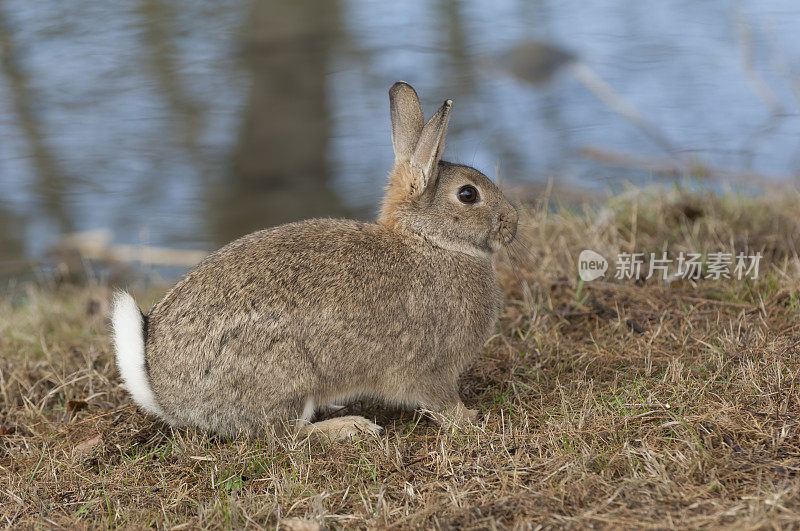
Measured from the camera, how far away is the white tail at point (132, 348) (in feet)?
12.4

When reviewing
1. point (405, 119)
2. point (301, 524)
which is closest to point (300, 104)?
point (405, 119)

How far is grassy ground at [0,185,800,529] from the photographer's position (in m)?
2.98

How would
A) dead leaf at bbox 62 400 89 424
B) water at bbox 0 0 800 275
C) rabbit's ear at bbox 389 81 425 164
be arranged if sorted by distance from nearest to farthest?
rabbit's ear at bbox 389 81 425 164
dead leaf at bbox 62 400 89 424
water at bbox 0 0 800 275

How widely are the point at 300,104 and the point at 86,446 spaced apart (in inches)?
294

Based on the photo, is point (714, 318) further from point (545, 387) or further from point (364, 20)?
point (364, 20)

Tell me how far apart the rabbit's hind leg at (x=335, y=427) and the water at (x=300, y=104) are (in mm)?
4529

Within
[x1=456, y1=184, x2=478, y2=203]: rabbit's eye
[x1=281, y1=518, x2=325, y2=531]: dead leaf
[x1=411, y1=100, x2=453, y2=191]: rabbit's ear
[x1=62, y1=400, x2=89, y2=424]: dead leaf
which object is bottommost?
[x1=62, y1=400, x2=89, y2=424]: dead leaf

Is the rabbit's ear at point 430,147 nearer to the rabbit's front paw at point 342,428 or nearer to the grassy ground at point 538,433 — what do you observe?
the grassy ground at point 538,433

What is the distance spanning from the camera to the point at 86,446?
3904 mm

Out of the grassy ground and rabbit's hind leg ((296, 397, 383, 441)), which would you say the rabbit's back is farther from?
the grassy ground

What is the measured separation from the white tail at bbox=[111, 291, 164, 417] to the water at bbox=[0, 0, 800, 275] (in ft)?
15.0

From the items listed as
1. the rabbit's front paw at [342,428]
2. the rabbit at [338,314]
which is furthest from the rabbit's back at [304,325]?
the rabbit's front paw at [342,428]

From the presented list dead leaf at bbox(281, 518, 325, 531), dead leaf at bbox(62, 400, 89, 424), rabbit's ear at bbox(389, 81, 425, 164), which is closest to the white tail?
dead leaf at bbox(62, 400, 89, 424)

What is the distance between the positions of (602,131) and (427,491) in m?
6.71
